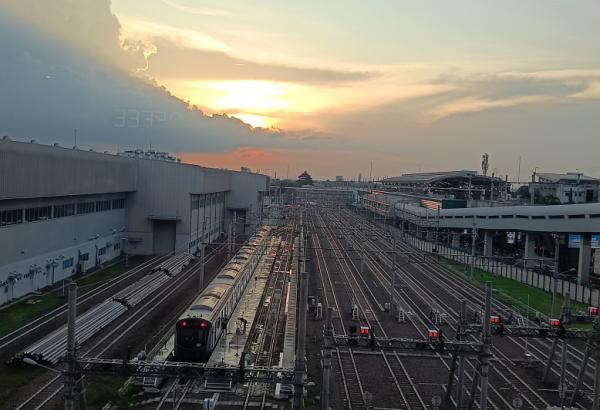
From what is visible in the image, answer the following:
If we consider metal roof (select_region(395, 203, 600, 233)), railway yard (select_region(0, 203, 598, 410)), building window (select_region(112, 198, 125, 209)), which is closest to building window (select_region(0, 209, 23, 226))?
railway yard (select_region(0, 203, 598, 410))

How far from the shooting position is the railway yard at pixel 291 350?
32.2 feet

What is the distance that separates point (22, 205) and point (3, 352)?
6884 millimetres

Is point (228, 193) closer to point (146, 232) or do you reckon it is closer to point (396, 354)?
point (146, 232)

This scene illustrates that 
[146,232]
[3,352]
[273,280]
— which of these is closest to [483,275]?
[273,280]

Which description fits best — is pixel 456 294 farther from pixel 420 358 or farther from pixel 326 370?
pixel 326 370

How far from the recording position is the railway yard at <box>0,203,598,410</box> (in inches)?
387

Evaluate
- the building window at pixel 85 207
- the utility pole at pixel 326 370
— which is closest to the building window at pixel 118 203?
the building window at pixel 85 207

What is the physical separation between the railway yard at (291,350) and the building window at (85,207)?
10.8 feet

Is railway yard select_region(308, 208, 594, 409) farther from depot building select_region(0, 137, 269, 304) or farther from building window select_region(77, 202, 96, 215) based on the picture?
building window select_region(77, 202, 96, 215)

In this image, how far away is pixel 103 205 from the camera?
27047 mm

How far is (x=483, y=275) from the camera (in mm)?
30234

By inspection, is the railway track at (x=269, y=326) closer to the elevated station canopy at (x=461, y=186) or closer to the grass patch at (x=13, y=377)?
the grass patch at (x=13, y=377)

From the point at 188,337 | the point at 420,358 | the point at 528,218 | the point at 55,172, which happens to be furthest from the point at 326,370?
the point at 528,218

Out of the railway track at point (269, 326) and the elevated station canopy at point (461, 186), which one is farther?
the elevated station canopy at point (461, 186)
